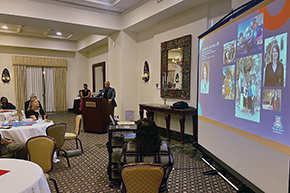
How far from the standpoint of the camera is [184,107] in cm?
480

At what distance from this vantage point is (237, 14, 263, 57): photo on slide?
6.76ft

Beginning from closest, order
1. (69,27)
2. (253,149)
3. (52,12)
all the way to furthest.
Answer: (253,149), (52,12), (69,27)

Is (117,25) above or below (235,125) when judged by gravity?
above

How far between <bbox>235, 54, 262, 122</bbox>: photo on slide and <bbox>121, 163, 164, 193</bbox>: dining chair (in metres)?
1.24

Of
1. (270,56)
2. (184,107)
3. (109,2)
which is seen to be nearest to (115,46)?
(109,2)

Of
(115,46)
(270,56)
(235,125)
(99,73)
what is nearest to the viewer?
(270,56)

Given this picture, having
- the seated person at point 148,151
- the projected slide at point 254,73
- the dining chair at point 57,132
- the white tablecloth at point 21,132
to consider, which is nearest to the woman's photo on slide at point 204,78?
the projected slide at point 254,73

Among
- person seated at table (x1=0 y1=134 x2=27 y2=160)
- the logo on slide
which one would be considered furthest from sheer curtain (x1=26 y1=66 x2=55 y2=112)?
the logo on slide

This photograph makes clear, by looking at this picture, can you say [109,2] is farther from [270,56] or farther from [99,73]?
[270,56]

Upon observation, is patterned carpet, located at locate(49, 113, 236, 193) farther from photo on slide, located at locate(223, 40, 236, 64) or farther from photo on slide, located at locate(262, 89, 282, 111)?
photo on slide, located at locate(223, 40, 236, 64)

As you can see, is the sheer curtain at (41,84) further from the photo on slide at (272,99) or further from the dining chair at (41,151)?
the photo on slide at (272,99)

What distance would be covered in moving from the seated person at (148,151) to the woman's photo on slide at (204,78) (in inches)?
66.3

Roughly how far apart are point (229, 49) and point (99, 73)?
8.54 m

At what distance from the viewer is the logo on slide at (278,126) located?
178 cm
